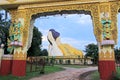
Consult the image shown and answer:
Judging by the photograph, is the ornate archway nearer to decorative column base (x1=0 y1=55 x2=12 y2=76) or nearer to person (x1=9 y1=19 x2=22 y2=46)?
person (x1=9 y1=19 x2=22 y2=46)

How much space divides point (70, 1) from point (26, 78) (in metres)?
4.21

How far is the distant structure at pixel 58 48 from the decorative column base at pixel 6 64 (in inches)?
1015

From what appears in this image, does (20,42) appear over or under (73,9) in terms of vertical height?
under

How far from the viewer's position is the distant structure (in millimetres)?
39188

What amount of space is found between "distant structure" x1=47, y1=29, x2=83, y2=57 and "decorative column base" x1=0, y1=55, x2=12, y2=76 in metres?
25.8

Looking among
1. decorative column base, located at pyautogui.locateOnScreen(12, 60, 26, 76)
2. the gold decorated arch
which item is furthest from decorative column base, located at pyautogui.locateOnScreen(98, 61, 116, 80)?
decorative column base, located at pyautogui.locateOnScreen(12, 60, 26, 76)

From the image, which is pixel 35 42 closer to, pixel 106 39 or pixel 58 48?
pixel 58 48

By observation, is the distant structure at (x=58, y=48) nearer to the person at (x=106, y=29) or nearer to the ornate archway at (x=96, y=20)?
the ornate archway at (x=96, y=20)

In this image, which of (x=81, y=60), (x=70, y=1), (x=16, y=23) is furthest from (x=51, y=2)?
(x=81, y=60)

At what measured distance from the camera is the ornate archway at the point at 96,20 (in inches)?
431

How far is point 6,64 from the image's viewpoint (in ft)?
42.3

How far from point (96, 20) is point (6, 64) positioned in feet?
16.6

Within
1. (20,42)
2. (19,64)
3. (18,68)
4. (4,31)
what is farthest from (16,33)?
(4,31)

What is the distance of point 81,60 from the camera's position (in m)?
33.9
